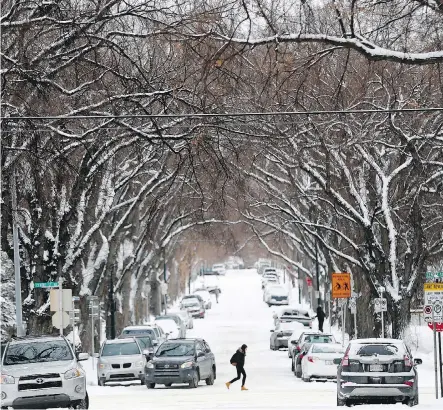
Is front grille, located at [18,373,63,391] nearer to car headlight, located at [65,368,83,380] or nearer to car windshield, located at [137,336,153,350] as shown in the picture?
car headlight, located at [65,368,83,380]

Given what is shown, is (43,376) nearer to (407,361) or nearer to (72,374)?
(72,374)

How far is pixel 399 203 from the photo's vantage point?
146 feet

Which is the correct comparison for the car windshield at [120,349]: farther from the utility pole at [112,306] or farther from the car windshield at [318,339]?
the utility pole at [112,306]

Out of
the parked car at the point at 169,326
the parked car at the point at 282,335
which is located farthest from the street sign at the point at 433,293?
the parked car at the point at 169,326

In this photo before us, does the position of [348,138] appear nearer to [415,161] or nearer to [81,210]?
[415,161]

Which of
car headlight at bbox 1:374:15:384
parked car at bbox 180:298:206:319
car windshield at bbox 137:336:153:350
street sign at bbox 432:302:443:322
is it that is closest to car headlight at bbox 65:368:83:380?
car headlight at bbox 1:374:15:384

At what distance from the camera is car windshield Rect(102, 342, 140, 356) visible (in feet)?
128

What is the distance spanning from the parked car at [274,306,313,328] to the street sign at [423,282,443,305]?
35772mm

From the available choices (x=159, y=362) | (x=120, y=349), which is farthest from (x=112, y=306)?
(x=159, y=362)

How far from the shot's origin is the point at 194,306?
99.8 meters

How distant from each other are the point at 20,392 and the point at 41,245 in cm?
1550

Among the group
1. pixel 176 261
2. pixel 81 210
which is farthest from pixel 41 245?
pixel 176 261

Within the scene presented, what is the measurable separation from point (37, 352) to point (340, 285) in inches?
925

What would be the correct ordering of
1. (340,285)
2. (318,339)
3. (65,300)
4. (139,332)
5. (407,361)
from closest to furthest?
Result: 1. (407,361)
2. (65,300)
3. (318,339)
4. (340,285)
5. (139,332)
